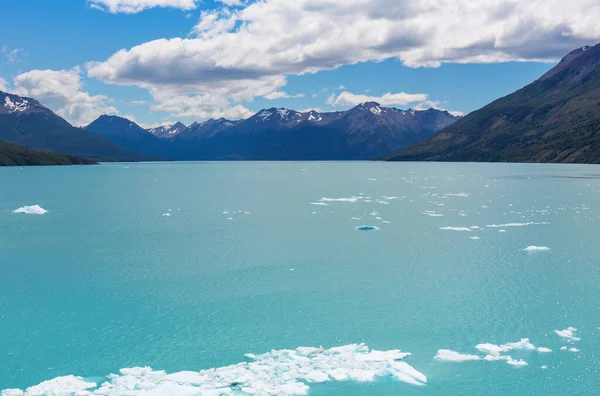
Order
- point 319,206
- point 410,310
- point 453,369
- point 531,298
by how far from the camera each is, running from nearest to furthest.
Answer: point 453,369
point 410,310
point 531,298
point 319,206

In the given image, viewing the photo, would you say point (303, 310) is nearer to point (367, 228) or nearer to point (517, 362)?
point (517, 362)

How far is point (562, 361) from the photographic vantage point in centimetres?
1895

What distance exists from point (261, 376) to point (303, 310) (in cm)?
793

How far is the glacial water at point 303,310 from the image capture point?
1773 centimetres

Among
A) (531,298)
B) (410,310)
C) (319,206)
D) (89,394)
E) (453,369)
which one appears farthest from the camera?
(319,206)

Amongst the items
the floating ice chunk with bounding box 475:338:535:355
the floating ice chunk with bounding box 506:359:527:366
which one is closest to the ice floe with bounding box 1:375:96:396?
the floating ice chunk with bounding box 475:338:535:355

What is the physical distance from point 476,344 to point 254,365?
9252 mm

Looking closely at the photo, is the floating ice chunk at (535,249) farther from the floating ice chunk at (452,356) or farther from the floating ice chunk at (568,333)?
the floating ice chunk at (452,356)

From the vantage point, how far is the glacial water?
17.7 m

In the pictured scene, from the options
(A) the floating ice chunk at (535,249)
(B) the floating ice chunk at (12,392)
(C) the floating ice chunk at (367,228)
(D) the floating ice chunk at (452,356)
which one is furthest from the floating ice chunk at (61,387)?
(C) the floating ice chunk at (367,228)

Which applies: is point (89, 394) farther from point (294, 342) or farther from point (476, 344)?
point (476, 344)

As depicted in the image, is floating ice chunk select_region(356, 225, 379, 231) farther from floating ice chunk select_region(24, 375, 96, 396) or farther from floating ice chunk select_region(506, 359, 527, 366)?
floating ice chunk select_region(24, 375, 96, 396)

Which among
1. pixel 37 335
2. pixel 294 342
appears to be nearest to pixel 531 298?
Result: pixel 294 342

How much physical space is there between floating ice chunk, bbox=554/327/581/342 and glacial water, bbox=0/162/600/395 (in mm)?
126
